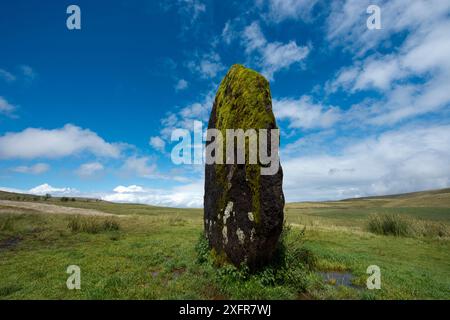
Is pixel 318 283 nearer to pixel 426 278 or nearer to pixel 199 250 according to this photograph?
pixel 199 250

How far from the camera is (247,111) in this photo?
29.6 feet

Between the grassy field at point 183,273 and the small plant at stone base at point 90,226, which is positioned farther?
the small plant at stone base at point 90,226

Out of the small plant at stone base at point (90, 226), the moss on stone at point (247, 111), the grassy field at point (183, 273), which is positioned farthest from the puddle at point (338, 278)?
the small plant at stone base at point (90, 226)

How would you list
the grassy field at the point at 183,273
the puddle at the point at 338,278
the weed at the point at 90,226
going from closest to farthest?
the grassy field at the point at 183,273 < the puddle at the point at 338,278 < the weed at the point at 90,226

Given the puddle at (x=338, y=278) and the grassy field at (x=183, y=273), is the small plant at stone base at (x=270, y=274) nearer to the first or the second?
the grassy field at (x=183, y=273)

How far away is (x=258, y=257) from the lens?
8312 mm

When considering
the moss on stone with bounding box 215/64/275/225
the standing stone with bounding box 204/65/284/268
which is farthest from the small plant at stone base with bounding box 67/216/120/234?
the moss on stone with bounding box 215/64/275/225

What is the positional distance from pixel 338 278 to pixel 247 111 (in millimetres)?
7028

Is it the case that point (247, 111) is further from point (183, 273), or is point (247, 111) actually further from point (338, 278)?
point (338, 278)

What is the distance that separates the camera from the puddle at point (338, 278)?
939 cm

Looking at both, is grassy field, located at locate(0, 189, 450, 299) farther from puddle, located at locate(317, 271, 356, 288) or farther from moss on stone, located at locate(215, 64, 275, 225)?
moss on stone, located at locate(215, 64, 275, 225)

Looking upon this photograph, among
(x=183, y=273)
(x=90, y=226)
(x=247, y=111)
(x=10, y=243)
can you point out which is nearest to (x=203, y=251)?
(x=183, y=273)

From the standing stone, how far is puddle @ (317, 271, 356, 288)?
2.67m
